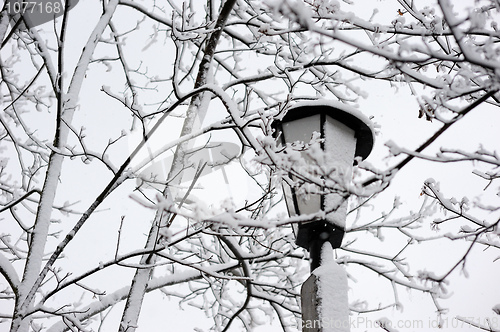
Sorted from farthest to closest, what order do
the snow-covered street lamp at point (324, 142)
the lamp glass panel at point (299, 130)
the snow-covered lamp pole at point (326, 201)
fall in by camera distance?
the lamp glass panel at point (299, 130)
the snow-covered street lamp at point (324, 142)
the snow-covered lamp pole at point (326, 201)

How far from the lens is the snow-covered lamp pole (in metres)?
1.94

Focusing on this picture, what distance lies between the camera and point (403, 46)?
1412 mm

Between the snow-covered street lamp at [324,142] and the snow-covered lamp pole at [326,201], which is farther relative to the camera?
the snow-covered street lamp at [324,142]

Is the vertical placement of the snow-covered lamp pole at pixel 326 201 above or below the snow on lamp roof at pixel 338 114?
below

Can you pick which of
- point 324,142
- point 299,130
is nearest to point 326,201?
point 324,142

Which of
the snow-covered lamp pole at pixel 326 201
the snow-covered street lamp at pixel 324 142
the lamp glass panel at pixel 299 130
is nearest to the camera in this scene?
the snow-covered lamp pole at pixel 326 201

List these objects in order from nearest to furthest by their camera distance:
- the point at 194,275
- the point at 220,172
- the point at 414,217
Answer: the point at 220,172 → the point at 194,275 → the point at 414,217

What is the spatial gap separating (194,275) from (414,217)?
284 cm

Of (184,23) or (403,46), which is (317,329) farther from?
(184,23)

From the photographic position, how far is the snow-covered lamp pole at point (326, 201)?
6.35 ft

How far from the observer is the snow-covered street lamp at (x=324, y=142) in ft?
7.17

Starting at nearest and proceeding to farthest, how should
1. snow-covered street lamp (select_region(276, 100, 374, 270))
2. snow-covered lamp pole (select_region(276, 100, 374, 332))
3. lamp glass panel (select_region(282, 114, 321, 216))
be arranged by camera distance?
snow-covered lamp pole (select_region(276, 100, 374, 332)) → snow-covered street lamp (select_region(276, 100, 374, 270)) → lamp glass panel (select_region(282, 114, 321, 216))

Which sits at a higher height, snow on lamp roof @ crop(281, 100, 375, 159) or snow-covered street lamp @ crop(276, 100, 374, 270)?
snow on lamp roof @ crop(281, 100, 375, 159)

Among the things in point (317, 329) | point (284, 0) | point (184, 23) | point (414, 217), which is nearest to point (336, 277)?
point (317, 329)
